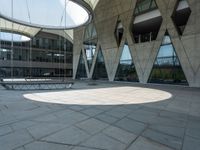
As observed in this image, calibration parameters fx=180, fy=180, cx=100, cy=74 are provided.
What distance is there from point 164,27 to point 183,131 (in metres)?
17.0

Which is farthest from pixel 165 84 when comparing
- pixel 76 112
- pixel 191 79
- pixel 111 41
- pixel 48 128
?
pixel 48 128

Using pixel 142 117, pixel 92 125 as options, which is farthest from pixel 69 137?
pixel 142 117

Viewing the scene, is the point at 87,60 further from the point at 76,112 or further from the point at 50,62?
the point at 76,112

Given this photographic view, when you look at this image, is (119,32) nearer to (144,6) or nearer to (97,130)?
(144,6)

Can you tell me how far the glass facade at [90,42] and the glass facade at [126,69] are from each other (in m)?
7.66

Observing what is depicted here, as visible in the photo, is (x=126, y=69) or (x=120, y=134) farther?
(x=126, y=69)

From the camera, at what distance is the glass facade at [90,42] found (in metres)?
31.6

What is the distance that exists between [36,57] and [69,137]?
48.6 meters

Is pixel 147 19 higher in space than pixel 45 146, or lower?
higher

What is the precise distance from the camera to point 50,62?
51062 millimetres

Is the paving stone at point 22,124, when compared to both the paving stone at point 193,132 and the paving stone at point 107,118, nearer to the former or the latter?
the paving stone at point 107,118

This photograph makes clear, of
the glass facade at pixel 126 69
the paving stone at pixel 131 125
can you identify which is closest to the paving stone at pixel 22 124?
the paving stone at pixel 131 125

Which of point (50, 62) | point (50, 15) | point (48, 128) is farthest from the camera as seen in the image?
point (50, 62)

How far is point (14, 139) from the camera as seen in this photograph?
159 inches
